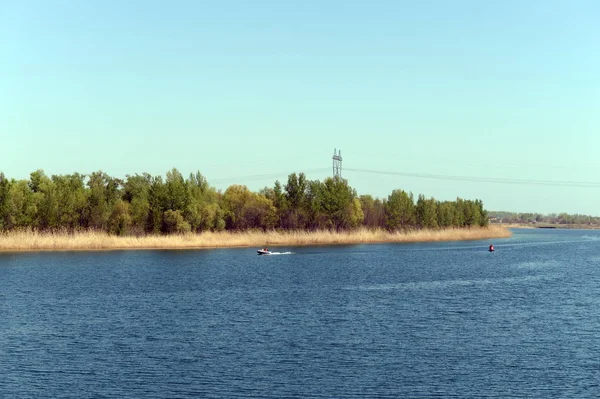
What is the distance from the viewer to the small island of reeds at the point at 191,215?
323 ft

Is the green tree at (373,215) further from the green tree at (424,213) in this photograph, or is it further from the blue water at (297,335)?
the blue water at (297,335)

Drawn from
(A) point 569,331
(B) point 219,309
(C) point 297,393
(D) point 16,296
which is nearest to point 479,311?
(A) point 569,331

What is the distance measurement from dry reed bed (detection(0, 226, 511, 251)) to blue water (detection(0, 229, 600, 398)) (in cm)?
2723

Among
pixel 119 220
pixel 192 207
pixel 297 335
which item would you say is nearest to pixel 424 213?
pixel 192 207

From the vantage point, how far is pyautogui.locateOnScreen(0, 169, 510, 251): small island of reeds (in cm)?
9831

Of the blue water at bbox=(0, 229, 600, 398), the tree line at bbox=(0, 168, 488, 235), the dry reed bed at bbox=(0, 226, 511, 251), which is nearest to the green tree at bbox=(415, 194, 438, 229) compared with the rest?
the tree line at bbox=(0, 168, 488, 235)

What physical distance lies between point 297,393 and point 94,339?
13.1 meters

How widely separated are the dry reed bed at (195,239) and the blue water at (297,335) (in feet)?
89.3

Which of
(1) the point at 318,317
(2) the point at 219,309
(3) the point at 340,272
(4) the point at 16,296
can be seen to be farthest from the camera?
(3) the point at 340,272

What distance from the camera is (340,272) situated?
67062mm

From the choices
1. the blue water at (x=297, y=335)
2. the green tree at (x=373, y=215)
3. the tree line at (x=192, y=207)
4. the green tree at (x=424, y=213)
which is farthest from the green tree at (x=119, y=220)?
the green tree at (x=424, y=213)

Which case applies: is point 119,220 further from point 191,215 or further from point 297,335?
point 297,335

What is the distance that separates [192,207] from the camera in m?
108

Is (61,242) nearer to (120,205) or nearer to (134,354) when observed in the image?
(120,205)
